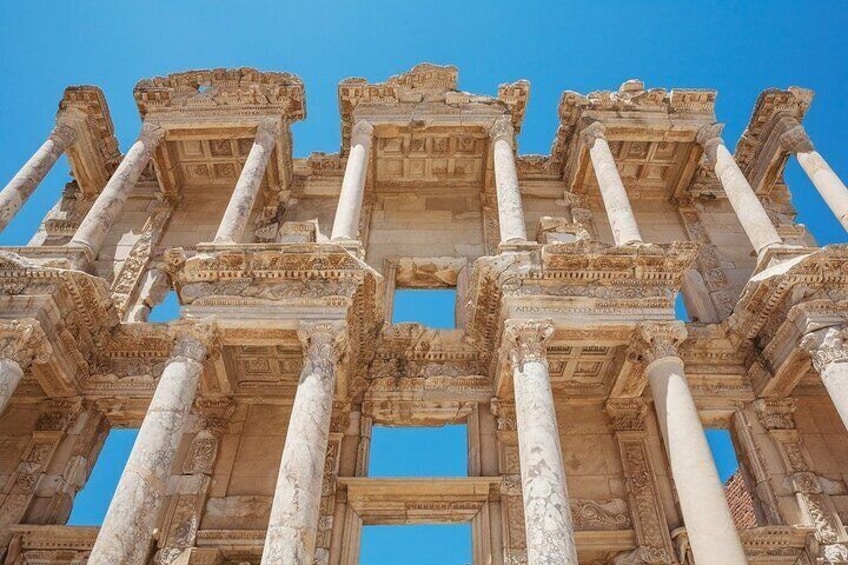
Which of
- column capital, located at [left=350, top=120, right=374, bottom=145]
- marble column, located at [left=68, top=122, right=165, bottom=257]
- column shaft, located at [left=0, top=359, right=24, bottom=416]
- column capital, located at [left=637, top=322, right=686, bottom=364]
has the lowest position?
column shaft, located at [left=0, top=359, right=24, bottom=416]

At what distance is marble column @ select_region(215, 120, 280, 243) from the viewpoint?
13.0m

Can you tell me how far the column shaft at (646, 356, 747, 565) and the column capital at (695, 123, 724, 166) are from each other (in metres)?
7.16

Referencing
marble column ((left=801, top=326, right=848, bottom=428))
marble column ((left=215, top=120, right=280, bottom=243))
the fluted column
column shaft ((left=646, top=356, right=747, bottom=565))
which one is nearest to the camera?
column shaft ((left=646, top=356, right=747, bottom=565))

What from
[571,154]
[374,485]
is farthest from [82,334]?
[571,154]

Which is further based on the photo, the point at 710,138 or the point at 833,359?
the point at 710,138

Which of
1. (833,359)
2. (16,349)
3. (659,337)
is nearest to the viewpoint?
(833,359)

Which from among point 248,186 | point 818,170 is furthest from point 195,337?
point 818,170

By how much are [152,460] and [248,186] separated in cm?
681

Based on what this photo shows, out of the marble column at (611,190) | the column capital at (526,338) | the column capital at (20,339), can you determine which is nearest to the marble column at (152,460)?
the column capital at (20,339)

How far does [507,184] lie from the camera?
1409cm

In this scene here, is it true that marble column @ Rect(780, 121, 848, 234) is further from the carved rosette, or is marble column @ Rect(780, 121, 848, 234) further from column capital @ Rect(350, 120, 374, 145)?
the carved rosette

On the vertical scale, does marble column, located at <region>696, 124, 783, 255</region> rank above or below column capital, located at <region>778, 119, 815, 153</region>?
below

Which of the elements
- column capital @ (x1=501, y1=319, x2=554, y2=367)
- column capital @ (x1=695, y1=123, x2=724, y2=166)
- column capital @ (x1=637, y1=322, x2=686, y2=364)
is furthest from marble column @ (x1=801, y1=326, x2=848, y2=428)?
column capital @ (x1=695, y1=123, x2=724, y2=166)

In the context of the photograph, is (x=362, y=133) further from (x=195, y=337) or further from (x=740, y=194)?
(x=740, y=194)
